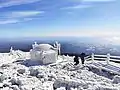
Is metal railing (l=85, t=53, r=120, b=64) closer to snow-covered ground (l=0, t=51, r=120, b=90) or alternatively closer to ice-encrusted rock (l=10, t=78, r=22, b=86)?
snow-covered ground (l=0, t=51, r=120, b=90)

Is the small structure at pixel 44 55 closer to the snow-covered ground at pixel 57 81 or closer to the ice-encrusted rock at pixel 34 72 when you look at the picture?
the snow-covered ground at pixel 57 81

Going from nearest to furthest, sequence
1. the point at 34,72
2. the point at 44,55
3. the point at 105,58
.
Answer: the point at 34,72, the point at 105,58, the point at 44,55

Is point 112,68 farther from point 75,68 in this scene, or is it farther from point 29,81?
point 29,81

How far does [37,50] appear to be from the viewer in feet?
123

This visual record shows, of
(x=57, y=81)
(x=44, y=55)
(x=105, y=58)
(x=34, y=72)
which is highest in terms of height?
(x=44, y=55)

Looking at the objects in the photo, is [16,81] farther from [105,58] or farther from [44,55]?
[105,58]

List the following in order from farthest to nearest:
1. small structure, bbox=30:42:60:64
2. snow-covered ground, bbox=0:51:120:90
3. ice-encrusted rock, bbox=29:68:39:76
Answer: small structure, bbox=30:42:60:64
ice-encrusted rock, bbox=29:68:39:76
snow-covered ground, bbox=0:51:120:90

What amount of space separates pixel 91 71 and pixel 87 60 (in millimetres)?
5857

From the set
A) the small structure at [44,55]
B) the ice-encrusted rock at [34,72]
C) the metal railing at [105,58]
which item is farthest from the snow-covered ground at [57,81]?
the small structure at [44,55]

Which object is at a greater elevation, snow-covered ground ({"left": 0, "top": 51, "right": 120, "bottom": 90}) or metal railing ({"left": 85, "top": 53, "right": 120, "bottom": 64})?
metal railing ({"left": 85, "top": 53, "right": 120, "bottom": 64})

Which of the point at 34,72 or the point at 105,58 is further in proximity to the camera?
the point at 105,58

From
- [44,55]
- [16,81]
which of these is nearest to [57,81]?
[16,81]

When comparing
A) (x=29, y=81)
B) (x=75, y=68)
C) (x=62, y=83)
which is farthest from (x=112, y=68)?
(x=29, y=81)

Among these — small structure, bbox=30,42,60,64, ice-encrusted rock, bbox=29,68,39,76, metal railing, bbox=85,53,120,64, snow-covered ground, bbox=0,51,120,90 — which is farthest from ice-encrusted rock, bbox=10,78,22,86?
metal railing, bbox=85,53,120,64
